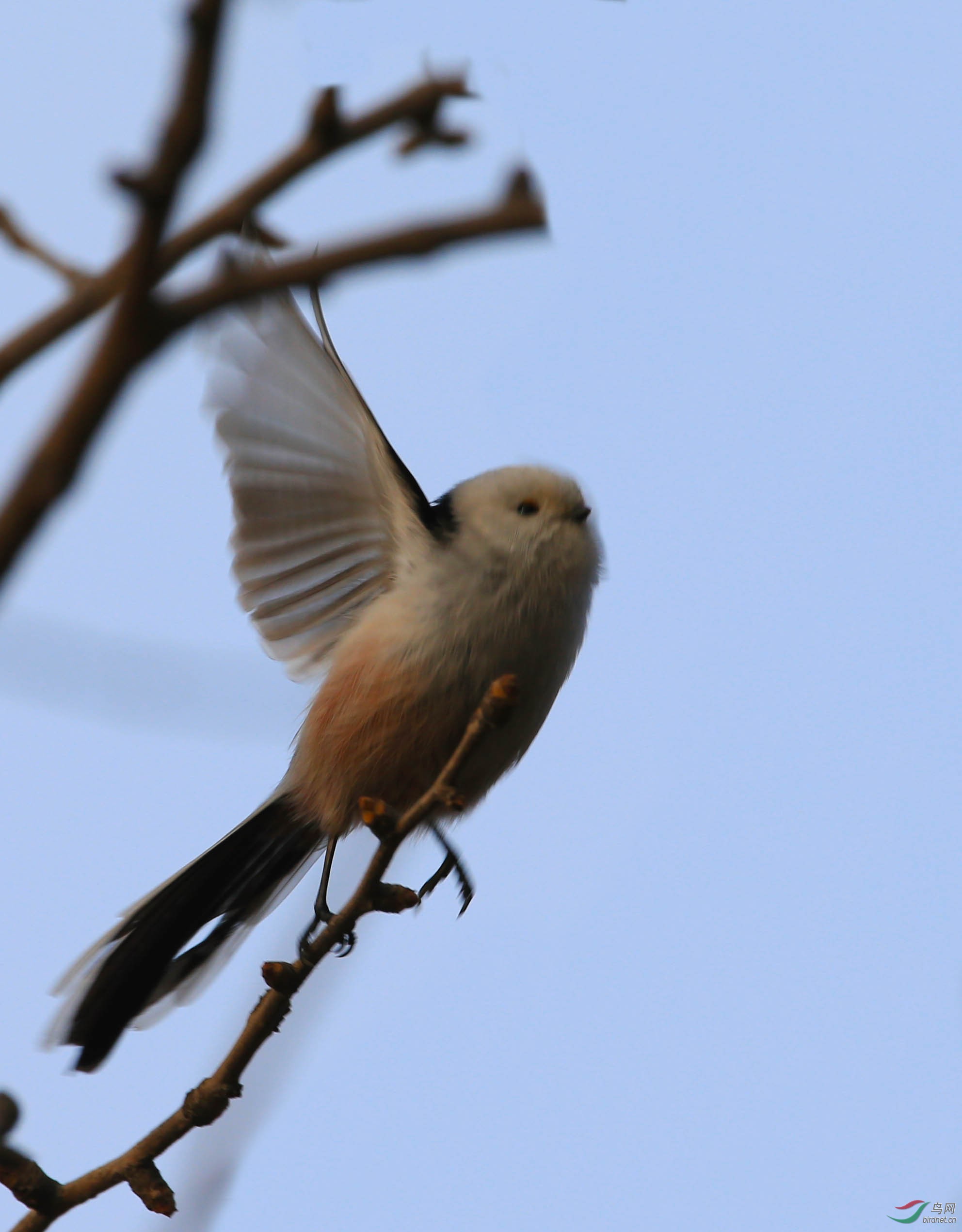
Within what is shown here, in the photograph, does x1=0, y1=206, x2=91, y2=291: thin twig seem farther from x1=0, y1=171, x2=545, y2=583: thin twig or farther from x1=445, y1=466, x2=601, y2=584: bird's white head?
x1=445, y1=466, x2=601, y2=584: bird's white head

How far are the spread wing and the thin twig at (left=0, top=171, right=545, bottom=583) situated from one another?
191cm

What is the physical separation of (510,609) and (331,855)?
0.78 meters

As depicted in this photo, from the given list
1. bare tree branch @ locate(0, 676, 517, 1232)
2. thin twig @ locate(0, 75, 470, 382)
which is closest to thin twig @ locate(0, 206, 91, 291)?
thin twig @ locate(0, 75, 470, 382)

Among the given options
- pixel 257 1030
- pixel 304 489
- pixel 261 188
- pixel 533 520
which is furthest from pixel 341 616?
pixel 261 188

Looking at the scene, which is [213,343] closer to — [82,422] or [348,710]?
[348,710]

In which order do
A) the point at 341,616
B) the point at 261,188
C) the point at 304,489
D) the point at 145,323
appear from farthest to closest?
the point at 341,616 → the point at 304,489 → the point at 261,188 → the point at 145,323

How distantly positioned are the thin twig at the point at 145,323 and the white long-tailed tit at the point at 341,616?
72.9 inches

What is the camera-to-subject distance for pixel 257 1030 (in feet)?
7.43

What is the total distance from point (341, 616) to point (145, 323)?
7.90ft

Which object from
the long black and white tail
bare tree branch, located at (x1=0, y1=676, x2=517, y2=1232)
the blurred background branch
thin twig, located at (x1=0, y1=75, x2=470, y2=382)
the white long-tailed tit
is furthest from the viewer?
the long black and white tail

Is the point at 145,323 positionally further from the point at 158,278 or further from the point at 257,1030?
the point at 257,1030

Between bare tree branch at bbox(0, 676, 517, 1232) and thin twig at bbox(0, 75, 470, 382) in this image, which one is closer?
thin twig at bbox(0, 75, 470, 382)

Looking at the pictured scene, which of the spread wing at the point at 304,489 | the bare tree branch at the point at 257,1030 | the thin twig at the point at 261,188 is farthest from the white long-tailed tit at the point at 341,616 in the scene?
the thin twig at the point at 261,188

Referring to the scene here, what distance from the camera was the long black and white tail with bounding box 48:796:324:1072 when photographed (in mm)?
3094
